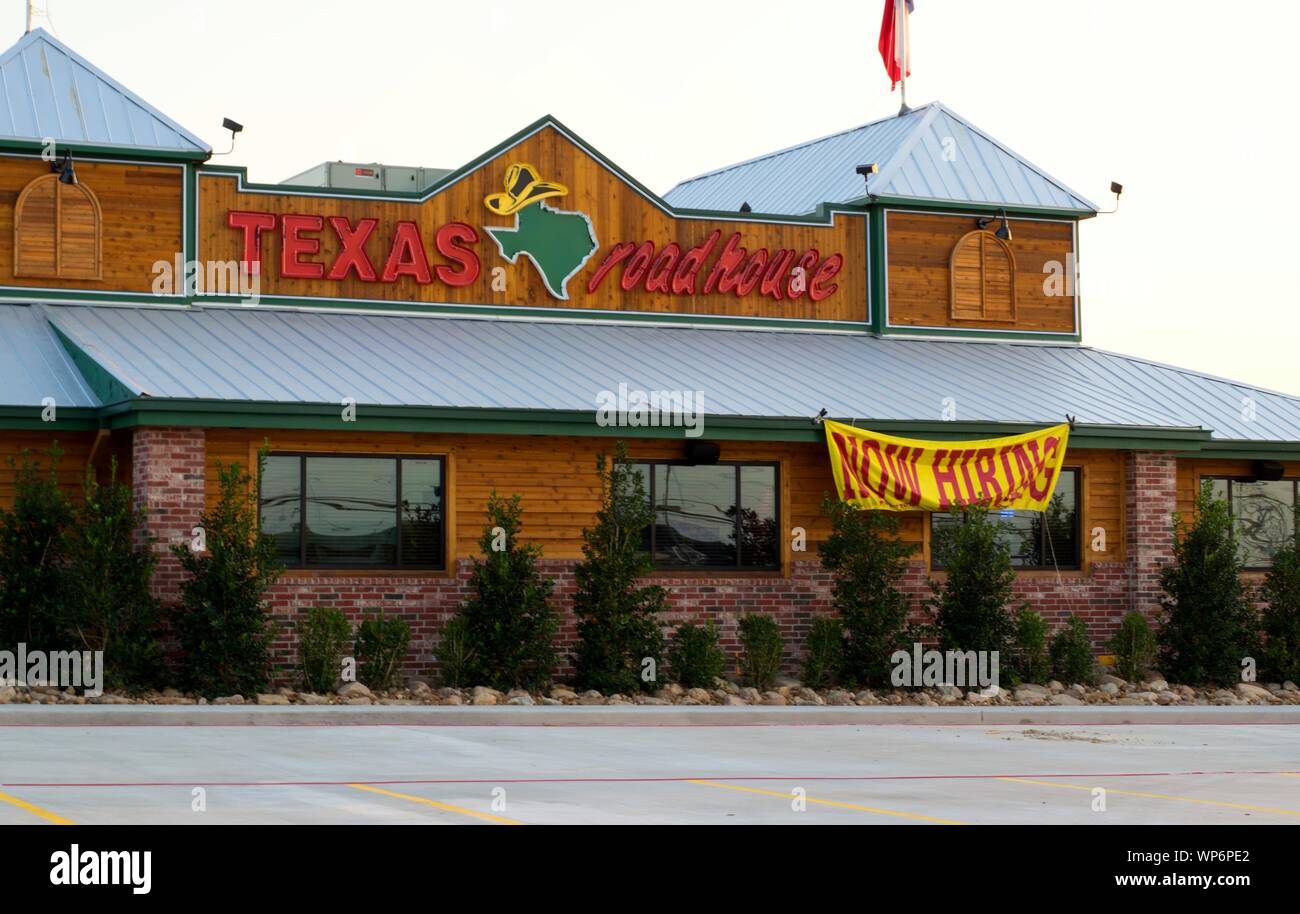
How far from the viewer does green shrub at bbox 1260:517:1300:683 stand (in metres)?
26.3

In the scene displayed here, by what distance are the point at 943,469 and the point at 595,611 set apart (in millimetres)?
5463

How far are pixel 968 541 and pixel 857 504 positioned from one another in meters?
1.46

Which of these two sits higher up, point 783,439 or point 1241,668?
point 783,439

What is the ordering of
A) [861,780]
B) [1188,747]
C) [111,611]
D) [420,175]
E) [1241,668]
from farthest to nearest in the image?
[420,175] < [1241,668] < [111,611] < [1188,747] < [861,780]

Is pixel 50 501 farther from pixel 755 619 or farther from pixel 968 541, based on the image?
pixel 968 541

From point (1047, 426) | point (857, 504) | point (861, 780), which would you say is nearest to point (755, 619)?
point (857, 504)

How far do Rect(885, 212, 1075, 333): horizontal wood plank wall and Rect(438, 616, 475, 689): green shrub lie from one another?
9.86 metres

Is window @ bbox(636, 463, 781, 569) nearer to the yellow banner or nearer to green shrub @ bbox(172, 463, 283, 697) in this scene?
the yellow banner

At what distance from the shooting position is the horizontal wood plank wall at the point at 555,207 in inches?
1049

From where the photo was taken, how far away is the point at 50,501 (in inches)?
851

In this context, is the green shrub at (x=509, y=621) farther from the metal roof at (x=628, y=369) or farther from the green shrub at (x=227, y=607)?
the green shrub at (x=227, y=607)

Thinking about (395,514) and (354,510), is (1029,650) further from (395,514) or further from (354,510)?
(354,510)

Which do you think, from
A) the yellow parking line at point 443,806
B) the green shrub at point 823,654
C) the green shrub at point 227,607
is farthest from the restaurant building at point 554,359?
the yellow parking line at point 443,806

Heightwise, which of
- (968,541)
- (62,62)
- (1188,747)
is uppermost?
(62,62)
